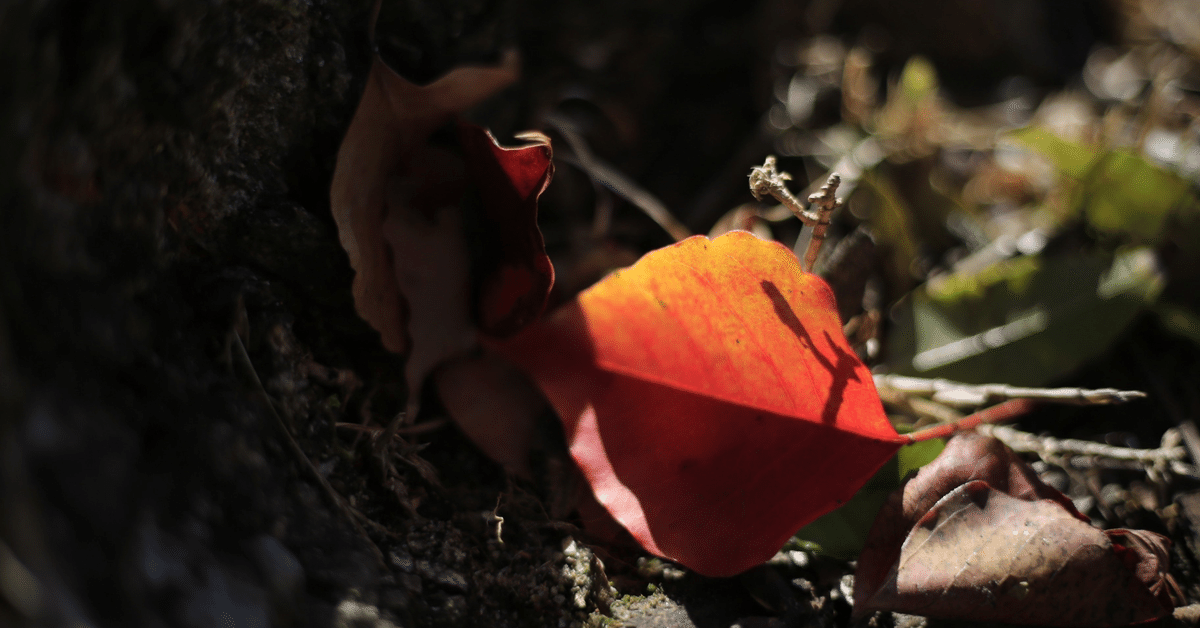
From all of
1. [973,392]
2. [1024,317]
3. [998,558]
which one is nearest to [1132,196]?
[1024,317]

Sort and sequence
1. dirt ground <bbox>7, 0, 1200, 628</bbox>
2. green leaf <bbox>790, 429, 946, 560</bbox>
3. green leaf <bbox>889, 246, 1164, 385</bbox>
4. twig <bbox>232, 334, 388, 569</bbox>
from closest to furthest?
dirt ground <bbox>7, 0, 1200, 628</bbox>
twig <bbox>232, 334, 388, 569</bbox>
green leaf <bbox>790, 429, 946, 560</bbox>
green leaf <bbox>889, 246, 1164, 385</bbox>

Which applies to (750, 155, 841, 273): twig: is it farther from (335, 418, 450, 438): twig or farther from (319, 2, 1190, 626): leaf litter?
(335, 418, 450, 438): twig

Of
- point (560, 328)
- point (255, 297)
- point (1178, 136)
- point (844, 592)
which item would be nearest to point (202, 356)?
point (255, 297)

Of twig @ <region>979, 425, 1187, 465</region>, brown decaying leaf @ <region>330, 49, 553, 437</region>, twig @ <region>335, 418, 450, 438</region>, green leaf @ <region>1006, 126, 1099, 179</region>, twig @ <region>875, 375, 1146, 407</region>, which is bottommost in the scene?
twig @ <region>979, 425, 1187, 465</region>

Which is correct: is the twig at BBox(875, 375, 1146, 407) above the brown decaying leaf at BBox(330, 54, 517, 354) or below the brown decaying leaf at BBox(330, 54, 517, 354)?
below

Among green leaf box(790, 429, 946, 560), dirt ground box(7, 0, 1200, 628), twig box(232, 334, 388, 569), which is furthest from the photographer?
green leaf box(790, 429, 946, 560)

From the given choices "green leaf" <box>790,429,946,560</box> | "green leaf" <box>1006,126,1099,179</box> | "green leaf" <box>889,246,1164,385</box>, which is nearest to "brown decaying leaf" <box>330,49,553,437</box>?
"green leaf" <box>790,429,946,560</box>

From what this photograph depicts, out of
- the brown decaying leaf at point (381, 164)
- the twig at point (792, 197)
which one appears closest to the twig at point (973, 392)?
the twig at point (792, 197)

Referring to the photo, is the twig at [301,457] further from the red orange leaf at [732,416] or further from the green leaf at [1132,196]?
the green leaf at [1132,196]
